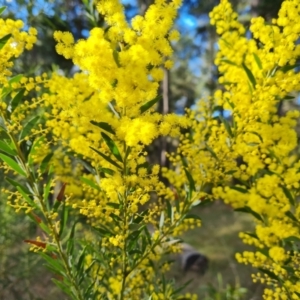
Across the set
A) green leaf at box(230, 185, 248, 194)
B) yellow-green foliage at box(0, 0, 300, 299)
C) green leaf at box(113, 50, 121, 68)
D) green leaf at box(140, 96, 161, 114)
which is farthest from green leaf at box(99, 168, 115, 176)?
green leaf at box(230, 185, 248, 194)

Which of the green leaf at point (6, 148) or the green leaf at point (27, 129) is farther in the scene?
the green leaf at point (27, 129)

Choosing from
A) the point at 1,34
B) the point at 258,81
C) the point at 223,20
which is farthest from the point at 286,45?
the point at 1,34

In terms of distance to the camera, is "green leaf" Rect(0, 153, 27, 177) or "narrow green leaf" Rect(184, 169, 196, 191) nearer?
"green leaf" Rect(0, 153, 27, 177)

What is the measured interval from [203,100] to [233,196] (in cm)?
55

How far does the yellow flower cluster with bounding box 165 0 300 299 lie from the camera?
192cm

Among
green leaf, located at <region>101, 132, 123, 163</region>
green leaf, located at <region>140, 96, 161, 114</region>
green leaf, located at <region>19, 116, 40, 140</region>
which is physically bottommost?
green leaf, located at <region>101, 132, 123, 163</region>

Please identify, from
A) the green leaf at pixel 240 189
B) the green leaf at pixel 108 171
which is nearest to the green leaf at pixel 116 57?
the green leaf at pixel 108 171

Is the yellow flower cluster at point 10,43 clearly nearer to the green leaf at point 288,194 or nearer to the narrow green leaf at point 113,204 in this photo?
the narrow green leaf at point 113,204

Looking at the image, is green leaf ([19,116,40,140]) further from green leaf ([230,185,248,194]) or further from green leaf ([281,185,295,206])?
green leaf ([281,185,295,206])

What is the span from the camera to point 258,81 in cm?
201

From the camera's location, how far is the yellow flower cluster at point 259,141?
1.92 metres

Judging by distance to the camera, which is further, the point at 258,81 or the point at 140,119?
the point at 258,81

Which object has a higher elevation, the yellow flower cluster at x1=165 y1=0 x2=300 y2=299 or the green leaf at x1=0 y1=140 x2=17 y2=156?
the yellow flower cluster at x1=165 y1=0 x2=300 y2=299

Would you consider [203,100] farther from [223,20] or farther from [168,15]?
[168,15]
